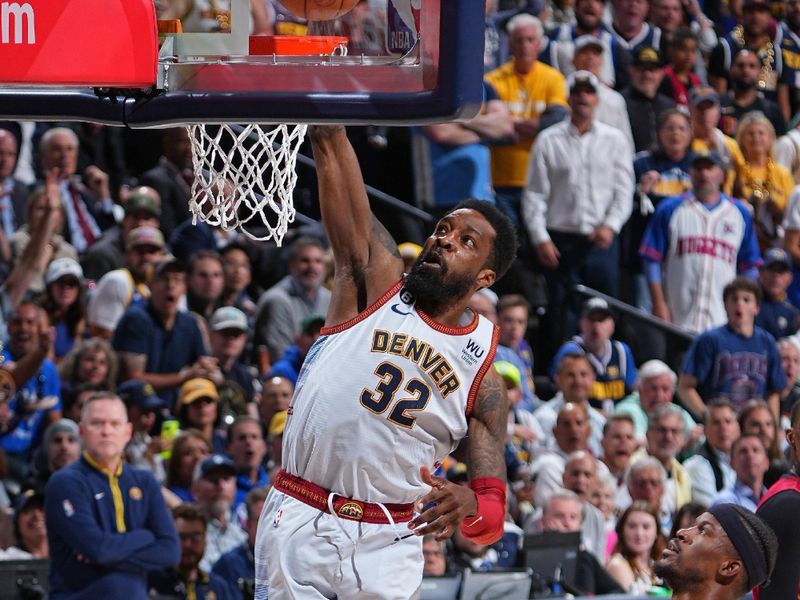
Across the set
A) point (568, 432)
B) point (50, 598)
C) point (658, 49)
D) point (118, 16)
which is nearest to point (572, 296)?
point (568, 432)

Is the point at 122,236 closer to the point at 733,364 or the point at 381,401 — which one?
the point at 733,364

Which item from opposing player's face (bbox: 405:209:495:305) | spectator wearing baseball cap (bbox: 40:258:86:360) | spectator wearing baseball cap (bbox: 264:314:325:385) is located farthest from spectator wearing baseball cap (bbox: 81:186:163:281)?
opposing player's face (bbox: 405:209:495:305)

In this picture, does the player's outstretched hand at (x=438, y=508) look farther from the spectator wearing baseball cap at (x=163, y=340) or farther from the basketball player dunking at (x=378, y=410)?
the spectator wearing baseball cap at (x=163, y=340)

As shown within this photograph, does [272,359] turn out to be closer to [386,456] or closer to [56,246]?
[56,246]

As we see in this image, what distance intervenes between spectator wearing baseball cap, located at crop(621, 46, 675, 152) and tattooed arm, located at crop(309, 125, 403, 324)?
7287 mm

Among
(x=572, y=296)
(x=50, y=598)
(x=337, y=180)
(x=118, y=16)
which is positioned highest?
(x=118, y=16)

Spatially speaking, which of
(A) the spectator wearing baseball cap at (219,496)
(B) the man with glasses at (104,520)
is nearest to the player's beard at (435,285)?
(B) the man with glasses at (104,520)

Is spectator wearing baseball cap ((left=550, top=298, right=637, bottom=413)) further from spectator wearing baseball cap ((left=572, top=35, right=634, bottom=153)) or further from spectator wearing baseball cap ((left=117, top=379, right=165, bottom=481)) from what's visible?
spectator wearing baseball cap ((left=117, top=379, right=165, bottom=481))

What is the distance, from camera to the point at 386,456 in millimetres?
5504

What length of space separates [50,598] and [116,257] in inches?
129

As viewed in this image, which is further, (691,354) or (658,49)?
(658,49)

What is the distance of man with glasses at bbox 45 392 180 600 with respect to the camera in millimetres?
7270

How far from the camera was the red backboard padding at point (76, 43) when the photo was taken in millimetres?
4832

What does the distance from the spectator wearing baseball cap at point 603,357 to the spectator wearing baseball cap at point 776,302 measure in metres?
1.57
